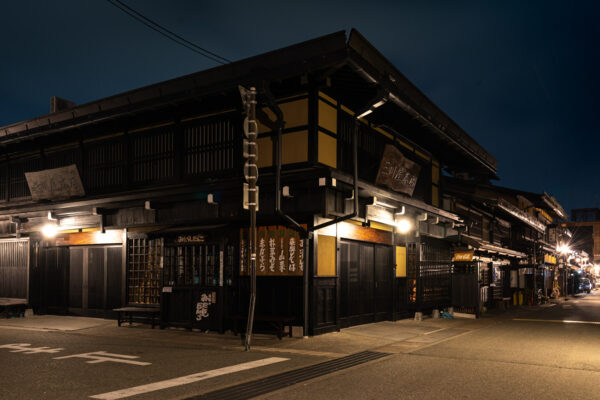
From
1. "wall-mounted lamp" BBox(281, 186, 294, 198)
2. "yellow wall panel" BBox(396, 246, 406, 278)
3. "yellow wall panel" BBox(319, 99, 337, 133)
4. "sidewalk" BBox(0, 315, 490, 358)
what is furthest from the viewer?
"yellow wall panel" BBox(396, 246, 406, 278)

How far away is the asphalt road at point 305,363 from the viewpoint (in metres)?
7.82

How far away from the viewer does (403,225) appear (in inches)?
728

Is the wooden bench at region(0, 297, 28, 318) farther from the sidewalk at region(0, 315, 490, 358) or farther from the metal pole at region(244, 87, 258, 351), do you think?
the metal pole at region(244, 87, 258, 351)

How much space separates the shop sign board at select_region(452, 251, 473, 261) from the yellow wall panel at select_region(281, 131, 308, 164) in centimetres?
1093

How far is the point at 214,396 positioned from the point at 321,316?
6.68 metres

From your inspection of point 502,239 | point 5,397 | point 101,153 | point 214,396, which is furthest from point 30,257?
point 502,239

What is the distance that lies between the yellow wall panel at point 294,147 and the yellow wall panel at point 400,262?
6815mm

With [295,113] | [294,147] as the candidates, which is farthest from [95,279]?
[295,113]

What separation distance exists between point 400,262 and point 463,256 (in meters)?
4.06

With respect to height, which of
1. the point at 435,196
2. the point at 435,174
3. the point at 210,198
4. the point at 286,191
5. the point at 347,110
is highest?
the point at 347,110

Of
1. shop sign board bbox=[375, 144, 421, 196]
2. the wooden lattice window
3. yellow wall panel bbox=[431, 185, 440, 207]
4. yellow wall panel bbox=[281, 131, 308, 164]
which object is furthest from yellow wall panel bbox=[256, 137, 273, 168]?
yellow wall panel bbox=[431, 185, 440, 207]

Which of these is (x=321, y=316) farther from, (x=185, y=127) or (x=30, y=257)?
(x=30, y=257)

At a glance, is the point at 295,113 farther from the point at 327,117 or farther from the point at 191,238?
the point at 191,238

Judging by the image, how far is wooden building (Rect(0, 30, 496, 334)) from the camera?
539 inches
